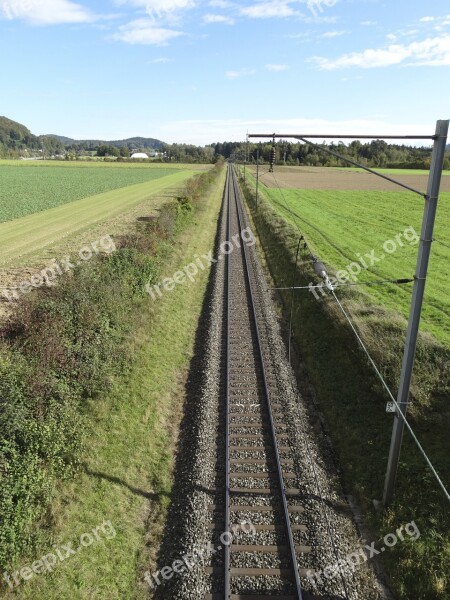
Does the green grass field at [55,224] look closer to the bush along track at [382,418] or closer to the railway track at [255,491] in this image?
the railway track at [255,491]

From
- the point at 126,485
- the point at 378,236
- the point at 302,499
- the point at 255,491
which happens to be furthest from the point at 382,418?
the point at 378,236

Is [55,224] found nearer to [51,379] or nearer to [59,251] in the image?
[59,251]

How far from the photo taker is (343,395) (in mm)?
14984

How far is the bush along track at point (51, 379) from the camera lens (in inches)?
358

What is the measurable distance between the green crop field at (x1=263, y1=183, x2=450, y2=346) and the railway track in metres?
9.09

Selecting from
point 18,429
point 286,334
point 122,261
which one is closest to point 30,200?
point 122,261

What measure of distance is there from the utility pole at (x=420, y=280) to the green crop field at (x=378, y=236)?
377 inches

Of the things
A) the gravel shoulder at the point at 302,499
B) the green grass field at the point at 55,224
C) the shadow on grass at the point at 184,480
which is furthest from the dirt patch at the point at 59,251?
the gravel shoulder at the point at 302,499

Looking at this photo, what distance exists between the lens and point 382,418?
13508mm

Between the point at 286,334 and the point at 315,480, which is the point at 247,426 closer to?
the point at 315,480

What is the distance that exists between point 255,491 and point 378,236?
1311 inches

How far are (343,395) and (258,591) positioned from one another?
792 cm

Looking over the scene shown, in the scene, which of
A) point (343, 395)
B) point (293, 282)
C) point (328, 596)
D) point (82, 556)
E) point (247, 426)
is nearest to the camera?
point (328, 596)

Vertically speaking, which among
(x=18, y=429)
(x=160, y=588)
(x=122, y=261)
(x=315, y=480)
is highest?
(x=122, y=261)
